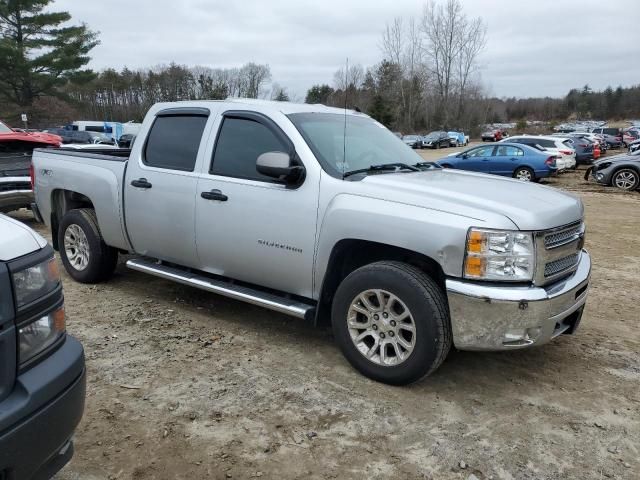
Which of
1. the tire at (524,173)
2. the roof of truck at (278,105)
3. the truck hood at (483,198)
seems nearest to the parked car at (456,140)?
the tire at (524,173)

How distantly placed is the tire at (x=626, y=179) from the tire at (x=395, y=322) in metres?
15.9

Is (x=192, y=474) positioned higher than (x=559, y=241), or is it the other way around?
(x=559, y=241)

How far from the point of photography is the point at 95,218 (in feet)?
17.7

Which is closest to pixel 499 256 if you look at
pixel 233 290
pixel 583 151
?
pixel 233 290

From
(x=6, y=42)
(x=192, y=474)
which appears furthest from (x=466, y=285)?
(x=6, y=42)

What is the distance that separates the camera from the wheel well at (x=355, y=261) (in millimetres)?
3512

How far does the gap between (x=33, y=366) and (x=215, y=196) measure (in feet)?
7.74

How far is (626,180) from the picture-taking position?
1647 centimetres

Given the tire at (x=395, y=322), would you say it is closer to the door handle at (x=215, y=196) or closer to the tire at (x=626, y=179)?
the door handle at (x=215, y=196)

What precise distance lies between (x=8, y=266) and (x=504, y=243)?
250 cm

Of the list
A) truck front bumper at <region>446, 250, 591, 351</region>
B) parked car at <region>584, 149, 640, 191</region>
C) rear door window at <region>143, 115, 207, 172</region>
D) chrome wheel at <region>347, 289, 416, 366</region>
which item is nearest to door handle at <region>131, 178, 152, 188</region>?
rear door window at <region>143, 115, 207, 172</region>

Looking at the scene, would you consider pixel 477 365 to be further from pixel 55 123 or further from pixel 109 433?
pixel 55 123

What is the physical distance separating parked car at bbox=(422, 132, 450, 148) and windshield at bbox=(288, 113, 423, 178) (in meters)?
43.8

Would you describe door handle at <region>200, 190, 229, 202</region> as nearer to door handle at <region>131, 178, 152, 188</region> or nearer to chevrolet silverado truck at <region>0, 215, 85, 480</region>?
door handle at <region>131, 178, 152, 188</region>
